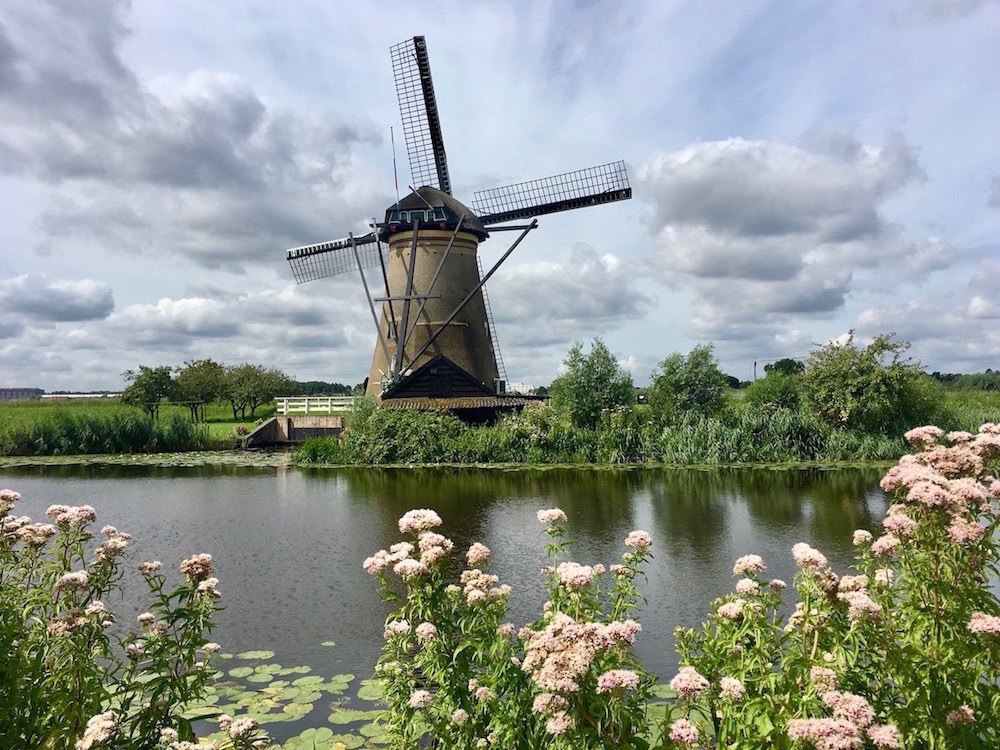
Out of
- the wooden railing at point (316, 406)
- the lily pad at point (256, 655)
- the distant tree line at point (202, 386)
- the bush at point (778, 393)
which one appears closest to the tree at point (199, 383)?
the distant tree line at point (202, 386)

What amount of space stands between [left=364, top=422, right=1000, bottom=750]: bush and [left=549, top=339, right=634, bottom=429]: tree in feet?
66.4

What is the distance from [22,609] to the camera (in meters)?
3.98

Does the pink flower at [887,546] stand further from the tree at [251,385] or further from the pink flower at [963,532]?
the tree at [251,385]

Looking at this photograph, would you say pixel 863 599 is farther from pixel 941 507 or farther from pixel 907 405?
pixel 907 405

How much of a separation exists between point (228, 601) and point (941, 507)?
7552 millimetres

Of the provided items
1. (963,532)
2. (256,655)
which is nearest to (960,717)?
(963,532)

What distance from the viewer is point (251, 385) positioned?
4109 cm

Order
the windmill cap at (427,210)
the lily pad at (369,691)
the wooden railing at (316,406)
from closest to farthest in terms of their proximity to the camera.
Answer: the lily pad at (369,691) → the windmill cap at (427,210) → the wooden railing at (316,406)

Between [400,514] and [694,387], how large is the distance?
14819 millimetres

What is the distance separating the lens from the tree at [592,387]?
24.2 metres

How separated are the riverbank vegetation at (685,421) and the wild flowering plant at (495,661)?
17951mm

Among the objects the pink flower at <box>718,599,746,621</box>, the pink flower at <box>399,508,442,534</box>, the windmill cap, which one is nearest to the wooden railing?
the windmill cap

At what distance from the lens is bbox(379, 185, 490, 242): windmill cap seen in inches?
1024

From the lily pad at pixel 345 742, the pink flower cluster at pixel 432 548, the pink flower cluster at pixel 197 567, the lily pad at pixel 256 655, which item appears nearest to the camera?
the pink flower cluster at pixel 432 548
